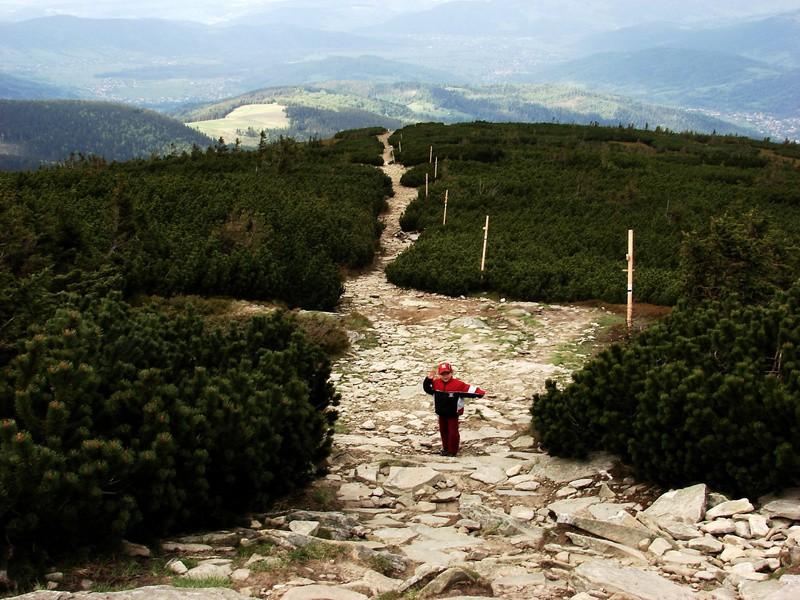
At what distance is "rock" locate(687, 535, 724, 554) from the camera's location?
486 centimetres

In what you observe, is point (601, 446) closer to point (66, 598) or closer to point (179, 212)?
point (66, 598)

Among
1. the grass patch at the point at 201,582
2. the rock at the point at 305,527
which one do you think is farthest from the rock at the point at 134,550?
the rock at the point at 305,527

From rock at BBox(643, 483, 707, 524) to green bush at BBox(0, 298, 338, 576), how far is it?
3132 mm

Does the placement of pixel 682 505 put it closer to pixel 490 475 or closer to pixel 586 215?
pixel 490 475

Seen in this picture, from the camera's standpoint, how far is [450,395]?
27.3 ft

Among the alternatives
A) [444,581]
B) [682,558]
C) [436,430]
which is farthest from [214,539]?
[436,430]

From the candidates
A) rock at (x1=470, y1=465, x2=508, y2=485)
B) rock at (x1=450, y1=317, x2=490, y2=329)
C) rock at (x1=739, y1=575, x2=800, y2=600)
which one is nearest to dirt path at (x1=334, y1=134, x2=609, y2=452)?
rock at (x1=450, y1=317, x2=490, y2=329)

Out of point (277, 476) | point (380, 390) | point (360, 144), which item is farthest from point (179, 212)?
point (360, 144)

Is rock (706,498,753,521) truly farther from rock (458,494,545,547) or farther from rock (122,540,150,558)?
rock (122,540,150,558)

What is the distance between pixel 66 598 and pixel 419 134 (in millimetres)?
57636

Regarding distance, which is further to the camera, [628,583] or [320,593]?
[628,583]

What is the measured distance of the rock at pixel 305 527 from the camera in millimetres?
5328

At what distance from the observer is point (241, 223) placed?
17.5 m

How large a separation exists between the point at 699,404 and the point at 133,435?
470cm
